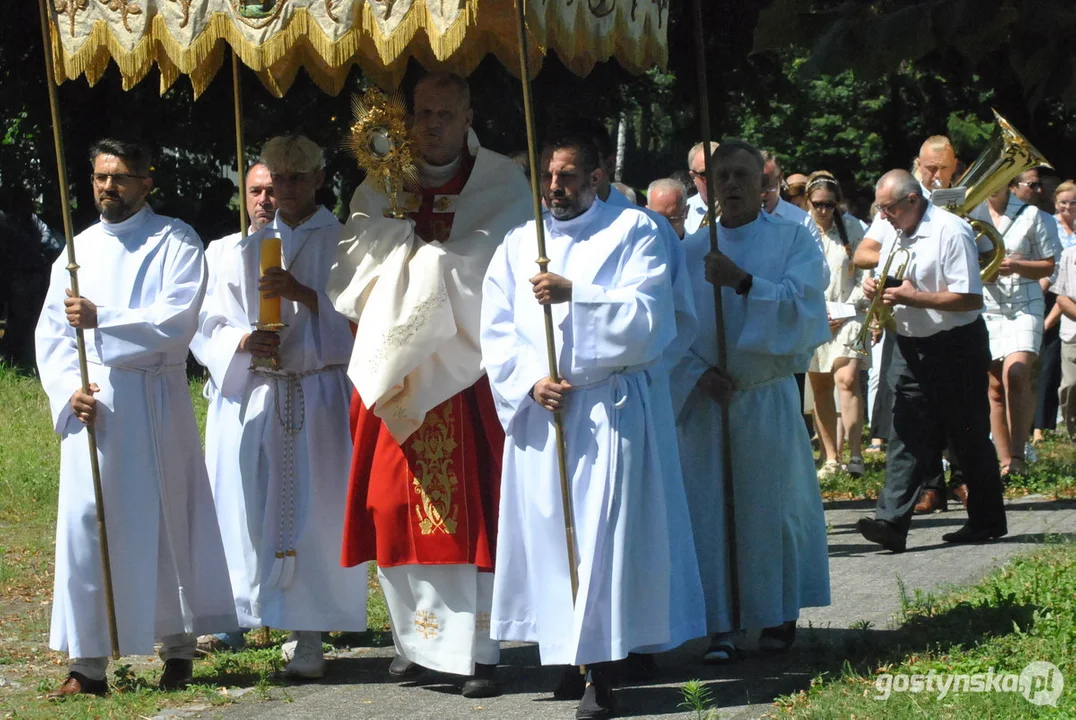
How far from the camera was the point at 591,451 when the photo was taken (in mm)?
6227

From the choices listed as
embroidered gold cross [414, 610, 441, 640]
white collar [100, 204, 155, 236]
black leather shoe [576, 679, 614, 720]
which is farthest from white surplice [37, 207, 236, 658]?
black leather shoe [576, 679, 614, 720]

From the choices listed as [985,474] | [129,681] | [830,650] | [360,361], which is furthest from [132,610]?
[985,474]

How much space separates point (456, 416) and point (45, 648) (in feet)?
8.22

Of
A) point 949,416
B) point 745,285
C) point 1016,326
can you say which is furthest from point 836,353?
point 745,285

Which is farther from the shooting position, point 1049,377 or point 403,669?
point 1049,377

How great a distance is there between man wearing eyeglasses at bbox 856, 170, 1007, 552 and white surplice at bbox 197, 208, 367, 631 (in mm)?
3295

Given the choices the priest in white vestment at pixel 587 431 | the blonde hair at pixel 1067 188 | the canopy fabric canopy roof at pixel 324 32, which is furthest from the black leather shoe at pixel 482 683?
the blonde hair at pixel 1067 188

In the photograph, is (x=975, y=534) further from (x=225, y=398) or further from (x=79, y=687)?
(x=79, y=687)

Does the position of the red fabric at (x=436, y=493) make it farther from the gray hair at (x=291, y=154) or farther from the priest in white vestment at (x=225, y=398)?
the gray hair at (x=291, y=154)

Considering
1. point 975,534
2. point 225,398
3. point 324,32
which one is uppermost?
point 324,32

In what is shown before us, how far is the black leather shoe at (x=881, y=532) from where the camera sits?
915cm

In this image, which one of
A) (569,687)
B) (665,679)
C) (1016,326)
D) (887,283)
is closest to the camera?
(569,687)

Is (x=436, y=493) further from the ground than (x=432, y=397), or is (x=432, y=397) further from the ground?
(x=432, y=397)

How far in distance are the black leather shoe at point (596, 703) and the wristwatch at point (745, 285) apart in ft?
5.72
